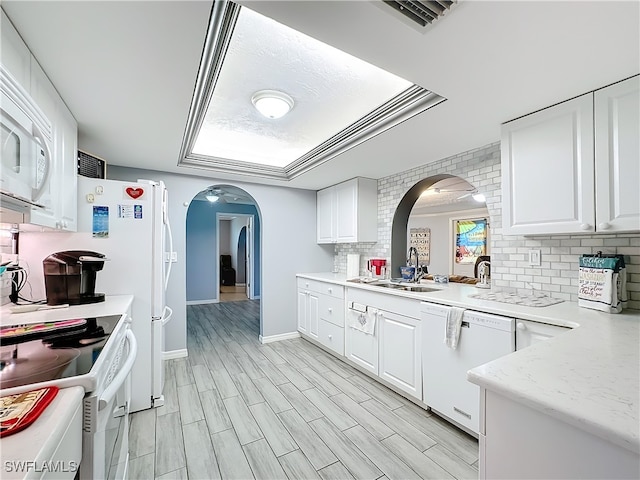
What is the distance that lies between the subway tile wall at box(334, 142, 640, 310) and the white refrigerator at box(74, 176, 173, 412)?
8.62ft

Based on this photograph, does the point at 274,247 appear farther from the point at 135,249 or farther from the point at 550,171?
the point at 550,171

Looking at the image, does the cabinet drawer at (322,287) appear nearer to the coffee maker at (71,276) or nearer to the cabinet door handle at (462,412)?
the cabinet door handle at (462,412)

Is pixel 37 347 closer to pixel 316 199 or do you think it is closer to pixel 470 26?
pixel 470 26

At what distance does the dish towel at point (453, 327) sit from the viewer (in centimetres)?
192

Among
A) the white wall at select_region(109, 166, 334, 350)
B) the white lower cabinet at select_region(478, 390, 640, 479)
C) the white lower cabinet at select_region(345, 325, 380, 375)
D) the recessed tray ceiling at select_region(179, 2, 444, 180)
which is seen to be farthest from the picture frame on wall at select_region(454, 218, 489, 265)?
the white lower cabinet at select_region(478, 390, 640, 479)

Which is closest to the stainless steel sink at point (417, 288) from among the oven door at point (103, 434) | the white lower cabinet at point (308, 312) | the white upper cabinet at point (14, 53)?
the white lower cabinet at point (308, 312)

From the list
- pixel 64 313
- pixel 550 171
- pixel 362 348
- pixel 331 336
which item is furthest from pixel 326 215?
pixel 64 313

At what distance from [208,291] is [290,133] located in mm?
5080

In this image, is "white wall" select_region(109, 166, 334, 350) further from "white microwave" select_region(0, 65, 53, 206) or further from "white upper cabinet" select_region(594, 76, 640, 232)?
"white upper cabinet" select_region(594, 76, 640, 232)

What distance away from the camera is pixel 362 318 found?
288cm

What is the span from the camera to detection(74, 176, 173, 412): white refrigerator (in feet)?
7.03

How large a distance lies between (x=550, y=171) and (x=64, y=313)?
302cm

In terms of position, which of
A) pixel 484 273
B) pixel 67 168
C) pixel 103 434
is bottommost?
pixel 103 434

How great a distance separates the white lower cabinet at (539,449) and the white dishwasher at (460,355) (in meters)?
1.01
